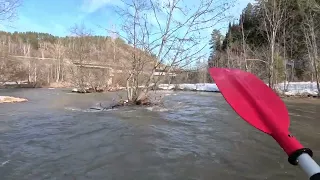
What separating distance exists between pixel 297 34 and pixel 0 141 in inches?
1173

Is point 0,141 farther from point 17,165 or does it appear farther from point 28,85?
point 28,85

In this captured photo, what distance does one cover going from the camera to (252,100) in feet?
7.80

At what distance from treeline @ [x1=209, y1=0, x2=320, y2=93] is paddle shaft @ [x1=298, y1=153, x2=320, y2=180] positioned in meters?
20.9

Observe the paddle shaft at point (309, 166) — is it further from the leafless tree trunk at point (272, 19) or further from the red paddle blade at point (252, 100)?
the leafless tree trunk at point (272, 19)

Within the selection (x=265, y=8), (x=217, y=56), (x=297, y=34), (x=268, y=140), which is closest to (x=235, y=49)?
(x=217, y=56)

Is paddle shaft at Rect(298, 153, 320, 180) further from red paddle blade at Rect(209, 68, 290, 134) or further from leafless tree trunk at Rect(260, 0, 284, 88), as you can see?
leafless tree trunk at Rect(260, 0, 284, 88)

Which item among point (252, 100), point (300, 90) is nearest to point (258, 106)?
point (252, 100)

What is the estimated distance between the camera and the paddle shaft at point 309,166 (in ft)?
4.74

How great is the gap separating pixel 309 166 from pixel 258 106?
0.84 meters

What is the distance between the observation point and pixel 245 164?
4.42 metres

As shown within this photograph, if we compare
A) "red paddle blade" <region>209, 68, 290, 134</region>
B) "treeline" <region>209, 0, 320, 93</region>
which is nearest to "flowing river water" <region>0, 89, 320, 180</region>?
"red paddle blade" <region>209, 68, 290, 134</region>

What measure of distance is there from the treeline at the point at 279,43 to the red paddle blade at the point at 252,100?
65.2ft

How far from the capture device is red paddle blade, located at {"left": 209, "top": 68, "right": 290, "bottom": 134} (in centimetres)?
214

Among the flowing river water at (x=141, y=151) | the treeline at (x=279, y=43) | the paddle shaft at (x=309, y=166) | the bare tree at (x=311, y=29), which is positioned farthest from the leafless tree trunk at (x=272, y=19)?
the paddle shaft at (x=309, y=166)
